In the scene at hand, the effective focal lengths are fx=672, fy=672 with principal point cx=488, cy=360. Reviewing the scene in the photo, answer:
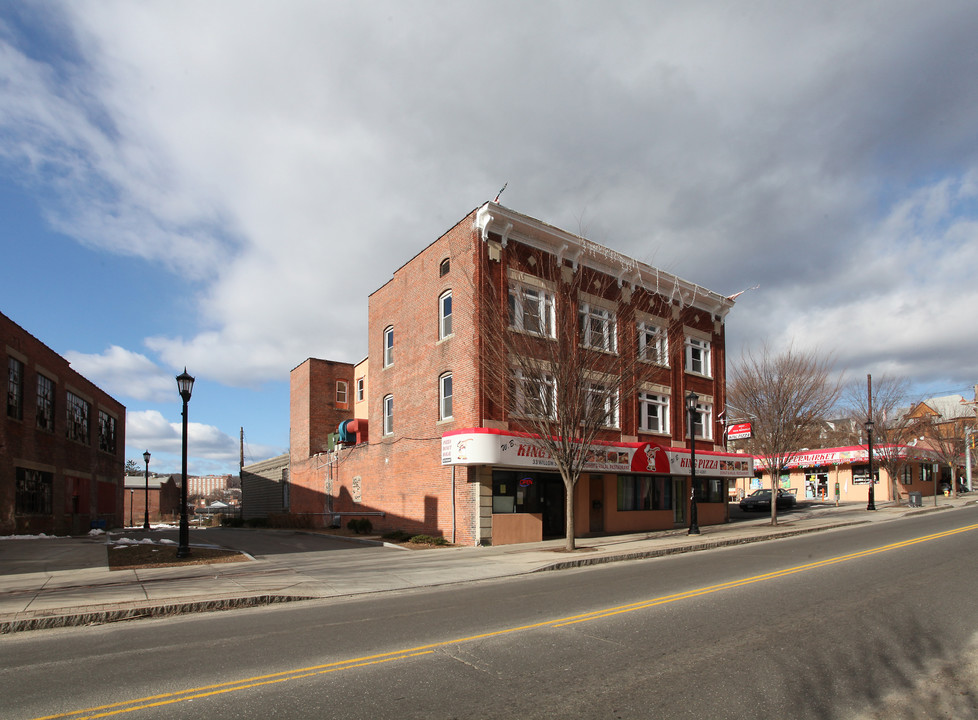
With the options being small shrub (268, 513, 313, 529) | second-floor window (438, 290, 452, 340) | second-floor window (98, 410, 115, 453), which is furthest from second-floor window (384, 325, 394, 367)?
second-floor window (98, 410, 115, 453)

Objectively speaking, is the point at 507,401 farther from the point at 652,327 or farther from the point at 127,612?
the point at 127,612

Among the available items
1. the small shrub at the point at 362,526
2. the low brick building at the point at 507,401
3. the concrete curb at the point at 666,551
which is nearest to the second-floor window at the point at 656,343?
the low brick building at the point at 507,401

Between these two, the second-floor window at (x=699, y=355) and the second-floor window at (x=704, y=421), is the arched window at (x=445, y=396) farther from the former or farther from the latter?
the second-floor window at (x=704, y=421)

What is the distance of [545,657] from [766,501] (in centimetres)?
3923

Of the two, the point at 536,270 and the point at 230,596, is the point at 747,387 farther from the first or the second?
the point at 230,596

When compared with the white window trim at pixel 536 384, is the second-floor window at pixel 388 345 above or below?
above

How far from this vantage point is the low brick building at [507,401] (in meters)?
22.0

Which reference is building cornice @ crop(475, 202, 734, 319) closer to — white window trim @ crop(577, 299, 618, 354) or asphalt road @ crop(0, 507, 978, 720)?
white window trim @ crop(577, 299, 618, 354)

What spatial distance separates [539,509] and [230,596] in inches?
529

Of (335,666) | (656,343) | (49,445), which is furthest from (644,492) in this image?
(49,445)

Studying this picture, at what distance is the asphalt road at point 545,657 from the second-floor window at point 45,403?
2418 centimetres

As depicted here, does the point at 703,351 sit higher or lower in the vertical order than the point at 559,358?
higher

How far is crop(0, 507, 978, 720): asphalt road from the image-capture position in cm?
571

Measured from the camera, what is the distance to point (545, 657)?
713 cm
